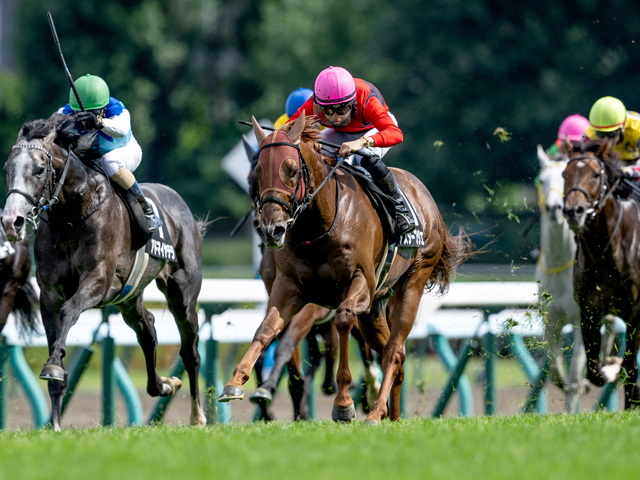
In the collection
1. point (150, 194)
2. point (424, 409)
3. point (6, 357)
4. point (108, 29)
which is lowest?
point (424, 409)

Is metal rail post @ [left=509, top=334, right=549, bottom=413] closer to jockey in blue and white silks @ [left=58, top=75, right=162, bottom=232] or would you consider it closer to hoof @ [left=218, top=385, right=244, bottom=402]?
jockey in blue and white silks @ [left=58, top=75, right=162, bottom=232]

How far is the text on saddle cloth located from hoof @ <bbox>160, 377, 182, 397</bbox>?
2.92ft

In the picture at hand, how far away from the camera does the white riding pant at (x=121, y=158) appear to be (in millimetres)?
6605

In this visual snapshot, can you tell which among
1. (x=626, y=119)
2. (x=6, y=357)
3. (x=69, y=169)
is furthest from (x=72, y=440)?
(x=626, y=119)

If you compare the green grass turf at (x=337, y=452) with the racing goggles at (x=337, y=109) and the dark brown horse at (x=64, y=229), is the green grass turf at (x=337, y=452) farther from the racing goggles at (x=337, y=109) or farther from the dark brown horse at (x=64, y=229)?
the racing goggles at (x=337, y=109)

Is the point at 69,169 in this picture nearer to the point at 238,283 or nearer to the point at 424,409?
the point at 238,283

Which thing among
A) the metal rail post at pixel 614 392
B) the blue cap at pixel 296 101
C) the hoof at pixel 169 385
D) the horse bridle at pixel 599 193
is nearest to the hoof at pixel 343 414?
the hoof at pixel 169 385

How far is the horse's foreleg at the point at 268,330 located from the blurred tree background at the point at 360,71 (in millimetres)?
14728

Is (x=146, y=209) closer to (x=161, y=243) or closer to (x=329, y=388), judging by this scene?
(x=161, y=243)

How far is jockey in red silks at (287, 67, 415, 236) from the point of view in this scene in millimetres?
6047

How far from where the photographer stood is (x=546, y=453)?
418 centimetres

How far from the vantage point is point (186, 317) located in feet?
24.8

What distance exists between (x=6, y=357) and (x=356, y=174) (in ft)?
11.9

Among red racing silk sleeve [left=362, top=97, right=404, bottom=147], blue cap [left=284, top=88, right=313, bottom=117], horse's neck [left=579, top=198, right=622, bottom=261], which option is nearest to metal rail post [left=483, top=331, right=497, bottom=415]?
horse's neck [left=579, top=198, right=622, bottom=261]
